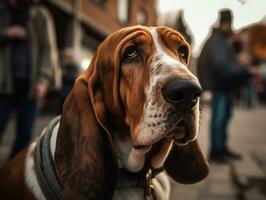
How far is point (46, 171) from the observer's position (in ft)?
7.95

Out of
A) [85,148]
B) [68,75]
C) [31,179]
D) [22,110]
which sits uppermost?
[85,148]

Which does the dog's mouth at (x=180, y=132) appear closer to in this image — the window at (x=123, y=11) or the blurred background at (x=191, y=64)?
the blurred background at (x=191, y=64)

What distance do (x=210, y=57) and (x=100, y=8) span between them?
12.4 m

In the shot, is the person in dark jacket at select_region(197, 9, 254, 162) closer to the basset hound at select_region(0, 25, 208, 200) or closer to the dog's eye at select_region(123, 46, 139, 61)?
the basset hound at select_region(0, 25, 208, 200)

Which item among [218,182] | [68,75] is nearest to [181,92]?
[218,182]

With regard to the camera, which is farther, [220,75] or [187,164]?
[220,75]

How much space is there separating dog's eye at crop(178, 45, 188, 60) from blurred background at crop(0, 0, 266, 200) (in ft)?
0.54

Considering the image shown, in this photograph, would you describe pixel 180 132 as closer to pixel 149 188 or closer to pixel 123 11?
pixel 149 188

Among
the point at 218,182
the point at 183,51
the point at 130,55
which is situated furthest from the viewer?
the point at 218,182

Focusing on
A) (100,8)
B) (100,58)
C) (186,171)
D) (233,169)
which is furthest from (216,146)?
(100,8)

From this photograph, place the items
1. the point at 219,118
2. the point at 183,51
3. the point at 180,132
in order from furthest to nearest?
the point at 219,118
the point at 183,51
the point at 180,132

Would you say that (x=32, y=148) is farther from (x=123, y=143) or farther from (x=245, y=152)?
(x=245, y=152)

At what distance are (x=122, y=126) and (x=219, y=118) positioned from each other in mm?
3917

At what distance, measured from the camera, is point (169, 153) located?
8.63 ft
